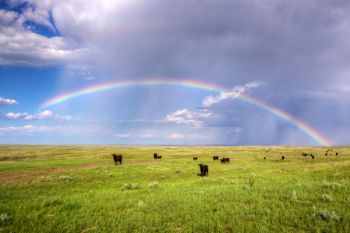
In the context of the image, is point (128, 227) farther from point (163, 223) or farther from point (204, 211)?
Result: point (204, 211)

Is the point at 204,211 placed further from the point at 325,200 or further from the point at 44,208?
the point at 44,208

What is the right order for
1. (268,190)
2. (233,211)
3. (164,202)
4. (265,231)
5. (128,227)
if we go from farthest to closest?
(268,190), (164,202), (233,211), (128,227), (265,231)

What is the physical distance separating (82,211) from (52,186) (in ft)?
32.0

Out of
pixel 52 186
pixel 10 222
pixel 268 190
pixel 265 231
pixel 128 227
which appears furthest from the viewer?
pixel 52 186

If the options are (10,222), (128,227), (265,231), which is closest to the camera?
(265,231)

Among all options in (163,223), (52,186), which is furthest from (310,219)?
(52,186)

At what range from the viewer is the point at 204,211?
30.3ft

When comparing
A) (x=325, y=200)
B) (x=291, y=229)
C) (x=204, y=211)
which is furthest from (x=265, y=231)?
(x=325, y=200)

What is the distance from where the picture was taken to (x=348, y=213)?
26.2 ft

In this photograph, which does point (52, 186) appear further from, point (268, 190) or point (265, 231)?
point (265, 231)

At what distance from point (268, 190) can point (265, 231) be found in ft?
21.0

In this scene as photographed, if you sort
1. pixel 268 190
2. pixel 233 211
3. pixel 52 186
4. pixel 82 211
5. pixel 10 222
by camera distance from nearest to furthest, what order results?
1. pixel 10 222
2. pixel 233 211
3. pixel 82 211
4. pixel 268 190
5. pixel 52 186

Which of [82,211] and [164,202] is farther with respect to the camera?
[164,202]

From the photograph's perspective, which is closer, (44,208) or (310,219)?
(310,219)
